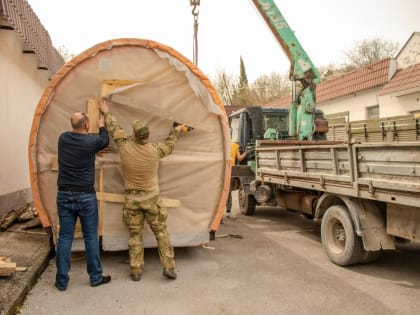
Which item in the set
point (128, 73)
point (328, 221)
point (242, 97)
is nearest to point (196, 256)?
point (328, 221)

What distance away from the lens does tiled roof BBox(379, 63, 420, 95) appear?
55.4 ft

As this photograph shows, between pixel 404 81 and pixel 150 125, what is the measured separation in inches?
611

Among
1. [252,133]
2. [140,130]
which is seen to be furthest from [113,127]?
[252,133]

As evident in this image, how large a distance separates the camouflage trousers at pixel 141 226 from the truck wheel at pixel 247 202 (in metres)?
4.83

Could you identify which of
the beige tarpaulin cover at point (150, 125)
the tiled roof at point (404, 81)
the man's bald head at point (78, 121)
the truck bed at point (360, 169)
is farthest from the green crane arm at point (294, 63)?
the tiled roof at point (404, 81)

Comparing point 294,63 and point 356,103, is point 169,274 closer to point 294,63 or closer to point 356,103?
point 294,63

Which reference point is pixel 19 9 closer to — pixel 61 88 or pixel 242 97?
pixel 61 88

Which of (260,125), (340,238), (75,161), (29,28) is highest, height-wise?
(29,28)

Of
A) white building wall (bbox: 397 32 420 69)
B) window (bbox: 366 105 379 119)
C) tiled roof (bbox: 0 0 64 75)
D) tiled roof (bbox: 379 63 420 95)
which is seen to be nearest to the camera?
tiled roof (bbox: 0 0 64 75)

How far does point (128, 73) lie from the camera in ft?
18.9

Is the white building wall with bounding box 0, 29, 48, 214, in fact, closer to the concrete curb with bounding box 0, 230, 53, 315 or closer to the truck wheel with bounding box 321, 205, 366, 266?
the concrete curb with bounding box 0, 230, 53, 315

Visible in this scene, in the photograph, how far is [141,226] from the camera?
5.16m

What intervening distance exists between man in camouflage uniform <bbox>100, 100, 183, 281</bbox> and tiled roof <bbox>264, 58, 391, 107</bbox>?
16910 millimetres

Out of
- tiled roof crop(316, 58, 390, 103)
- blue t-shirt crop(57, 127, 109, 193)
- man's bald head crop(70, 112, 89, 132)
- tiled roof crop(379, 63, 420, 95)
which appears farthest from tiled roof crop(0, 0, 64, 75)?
tiled roof crop(316, 58, 390, 103)
